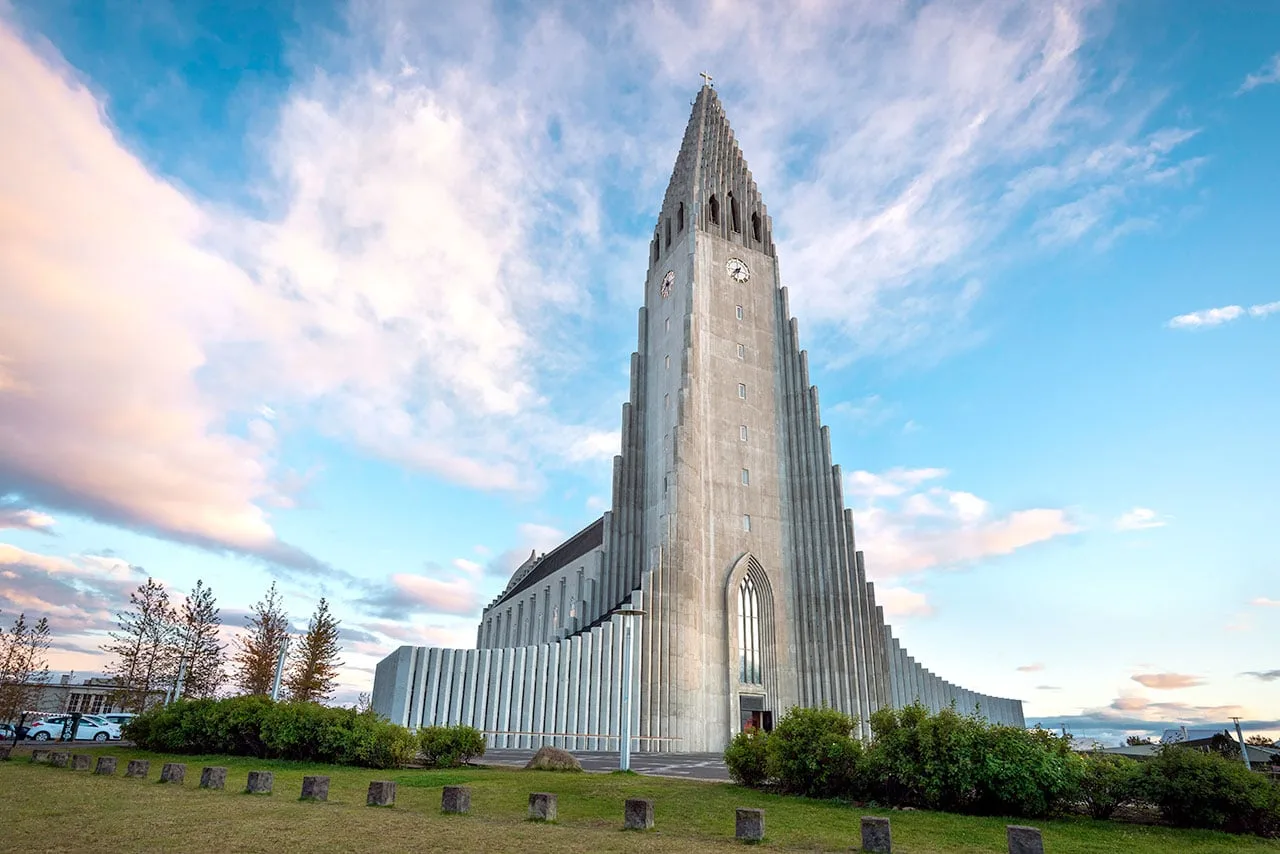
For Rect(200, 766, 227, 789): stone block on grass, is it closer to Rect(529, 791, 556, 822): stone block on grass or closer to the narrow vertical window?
Rect(529, 791, 556, 822): stone block on grass

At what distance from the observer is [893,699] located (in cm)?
4375

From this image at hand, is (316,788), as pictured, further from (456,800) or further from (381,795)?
(456,800)

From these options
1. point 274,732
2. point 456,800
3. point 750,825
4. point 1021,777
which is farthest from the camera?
point 274,732

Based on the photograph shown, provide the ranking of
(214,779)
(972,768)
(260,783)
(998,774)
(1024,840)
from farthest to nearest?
(214,779) < (260,783) < (972,768) < (998,774) < (1024,840)

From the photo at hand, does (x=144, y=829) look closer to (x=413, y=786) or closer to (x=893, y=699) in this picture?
(x=413, y=786)

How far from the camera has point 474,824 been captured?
37.7 feet

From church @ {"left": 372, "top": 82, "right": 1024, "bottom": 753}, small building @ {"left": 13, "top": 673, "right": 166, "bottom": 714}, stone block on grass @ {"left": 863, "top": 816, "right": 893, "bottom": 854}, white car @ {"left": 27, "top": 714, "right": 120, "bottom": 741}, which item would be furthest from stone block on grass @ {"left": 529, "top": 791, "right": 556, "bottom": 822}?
small building @ {"left": 13, "top": 673, "right": 166, "bottom": 714}

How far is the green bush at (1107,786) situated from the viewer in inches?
520

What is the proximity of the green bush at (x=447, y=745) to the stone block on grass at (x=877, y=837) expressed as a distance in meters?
14.1

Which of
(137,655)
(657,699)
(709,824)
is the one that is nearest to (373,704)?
(657,699)

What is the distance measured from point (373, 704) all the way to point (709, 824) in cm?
3054

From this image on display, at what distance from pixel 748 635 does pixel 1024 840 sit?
32644 mm

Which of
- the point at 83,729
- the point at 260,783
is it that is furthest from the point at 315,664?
the point at 260,783

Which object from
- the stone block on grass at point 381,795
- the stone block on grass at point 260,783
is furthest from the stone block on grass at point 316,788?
the stone block on grass at point 260,783
